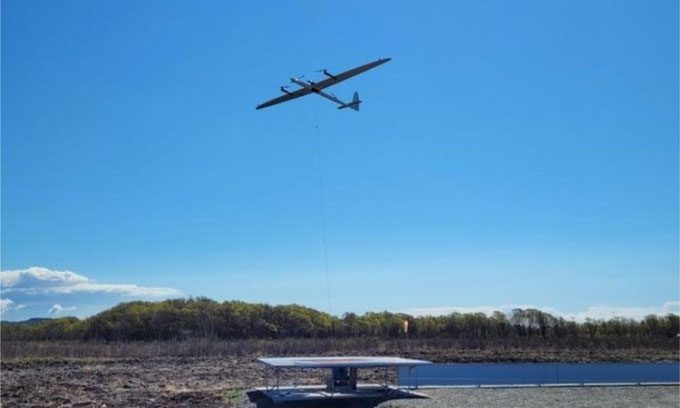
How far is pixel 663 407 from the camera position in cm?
1800

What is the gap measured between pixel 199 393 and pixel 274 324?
148 feet

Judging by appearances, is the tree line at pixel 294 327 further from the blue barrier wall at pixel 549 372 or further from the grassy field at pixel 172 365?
the blue barrier wall at pixel 549 372

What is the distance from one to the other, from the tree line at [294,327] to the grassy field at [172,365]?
550 centimetres

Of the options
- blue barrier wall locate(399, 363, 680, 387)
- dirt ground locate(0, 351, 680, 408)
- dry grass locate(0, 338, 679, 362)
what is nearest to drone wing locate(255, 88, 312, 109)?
dirt ground locate(0, 351, 680, 408)

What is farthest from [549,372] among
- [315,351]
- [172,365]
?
[172,365]

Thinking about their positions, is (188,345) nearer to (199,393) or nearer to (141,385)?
(141,385)

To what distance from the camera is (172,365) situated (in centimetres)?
3628

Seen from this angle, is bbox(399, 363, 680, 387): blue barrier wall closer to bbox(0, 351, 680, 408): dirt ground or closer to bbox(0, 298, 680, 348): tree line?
bbox(0, 351, 680, 408): dirt ground

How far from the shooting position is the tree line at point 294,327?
5716cm

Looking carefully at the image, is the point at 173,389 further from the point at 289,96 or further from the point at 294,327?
the point at 294,327

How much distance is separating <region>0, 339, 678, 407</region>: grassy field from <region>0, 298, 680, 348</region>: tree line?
5.50 m

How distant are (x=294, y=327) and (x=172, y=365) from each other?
102 feet

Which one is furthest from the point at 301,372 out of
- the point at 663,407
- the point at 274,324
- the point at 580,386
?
the point at 274,324

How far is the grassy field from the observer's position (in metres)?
21.9
